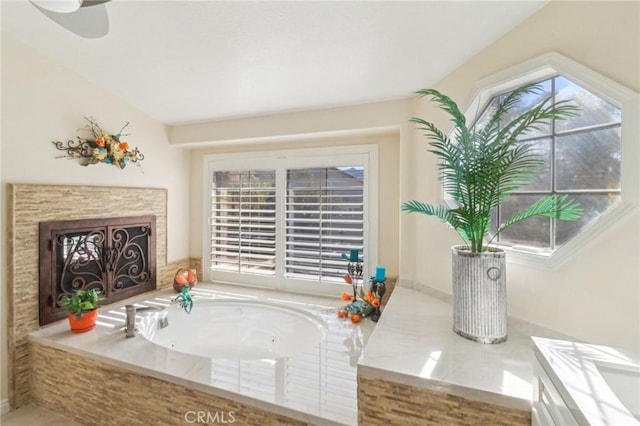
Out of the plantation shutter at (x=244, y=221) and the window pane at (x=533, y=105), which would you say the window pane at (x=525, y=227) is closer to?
the window pane at (x=533, y=105)

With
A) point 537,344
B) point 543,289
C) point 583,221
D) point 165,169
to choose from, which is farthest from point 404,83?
point 165,169

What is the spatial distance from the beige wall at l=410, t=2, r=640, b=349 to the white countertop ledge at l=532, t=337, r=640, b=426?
9.1 inches

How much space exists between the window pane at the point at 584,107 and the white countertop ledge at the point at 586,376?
960 millimetres

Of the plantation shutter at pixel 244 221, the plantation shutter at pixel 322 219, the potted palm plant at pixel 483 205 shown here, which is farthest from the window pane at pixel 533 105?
the plantation shutter at pixel 244 221

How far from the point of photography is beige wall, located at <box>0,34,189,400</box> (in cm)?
182

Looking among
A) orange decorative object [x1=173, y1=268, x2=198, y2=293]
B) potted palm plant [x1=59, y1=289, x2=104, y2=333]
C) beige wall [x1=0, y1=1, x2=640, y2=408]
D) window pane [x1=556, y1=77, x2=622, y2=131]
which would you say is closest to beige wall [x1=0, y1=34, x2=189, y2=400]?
beige wall [x1=0, y1=1, x2=640, y2=408]

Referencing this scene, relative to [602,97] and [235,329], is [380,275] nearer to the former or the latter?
[235,329]

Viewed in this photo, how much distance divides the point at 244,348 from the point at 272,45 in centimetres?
238

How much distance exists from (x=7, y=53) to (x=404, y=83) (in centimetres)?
261

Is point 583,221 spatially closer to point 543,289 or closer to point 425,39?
point 543,289

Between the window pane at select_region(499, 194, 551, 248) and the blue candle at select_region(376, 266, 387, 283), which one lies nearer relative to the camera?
the window pane at select_region(499, 194, 551, 248)

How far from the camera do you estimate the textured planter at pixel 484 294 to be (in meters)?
1.32

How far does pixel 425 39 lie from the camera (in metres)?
1.57

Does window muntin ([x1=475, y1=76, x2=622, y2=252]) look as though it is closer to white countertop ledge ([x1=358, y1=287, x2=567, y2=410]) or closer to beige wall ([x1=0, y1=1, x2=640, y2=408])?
beige wall ([x1=0, y1=1, x2=640, y2=408])
